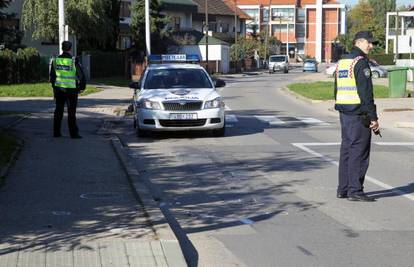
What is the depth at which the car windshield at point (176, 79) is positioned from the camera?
15.8 metres

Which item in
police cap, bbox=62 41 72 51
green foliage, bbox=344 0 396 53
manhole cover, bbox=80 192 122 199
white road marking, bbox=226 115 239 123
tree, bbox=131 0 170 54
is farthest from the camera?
green foliage, bbox=344 0 396 53

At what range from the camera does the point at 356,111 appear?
836 centimetres

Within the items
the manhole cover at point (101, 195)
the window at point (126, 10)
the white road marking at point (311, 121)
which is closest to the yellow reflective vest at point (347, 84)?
the manhole cover at point (101, 195)

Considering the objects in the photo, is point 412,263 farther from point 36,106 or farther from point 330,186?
point 36,106

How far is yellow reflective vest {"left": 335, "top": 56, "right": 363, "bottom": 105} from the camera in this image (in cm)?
837

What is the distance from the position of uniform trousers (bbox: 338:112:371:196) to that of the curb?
2.33m

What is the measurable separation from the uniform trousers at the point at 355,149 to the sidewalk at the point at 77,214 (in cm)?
242

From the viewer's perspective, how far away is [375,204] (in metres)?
8.38

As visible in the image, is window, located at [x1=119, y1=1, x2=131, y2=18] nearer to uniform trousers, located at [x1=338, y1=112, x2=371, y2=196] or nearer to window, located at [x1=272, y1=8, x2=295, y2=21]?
uniform trousers, located at [x1=338, y1=112, x2=371, y2=196]

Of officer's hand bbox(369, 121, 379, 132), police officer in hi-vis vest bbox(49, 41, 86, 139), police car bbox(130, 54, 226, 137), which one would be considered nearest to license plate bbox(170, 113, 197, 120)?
police car bbox(130, 54, 226, 137)

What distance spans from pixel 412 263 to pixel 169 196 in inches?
143

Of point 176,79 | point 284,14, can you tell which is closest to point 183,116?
point 176,79

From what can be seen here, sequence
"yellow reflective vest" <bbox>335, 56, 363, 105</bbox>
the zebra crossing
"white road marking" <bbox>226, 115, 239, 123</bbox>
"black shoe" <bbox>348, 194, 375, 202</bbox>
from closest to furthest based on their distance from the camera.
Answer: "yellow reflective vest" <bbox>335, 56, 363, 105</bbox>
"black shoe" <bbox>348, 194, 375, 202</bbox>
the zebra crossing
"white road marking" <bbox>226, 115, 239, 123</bbox>

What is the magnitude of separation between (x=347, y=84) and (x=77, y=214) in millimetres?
3515
